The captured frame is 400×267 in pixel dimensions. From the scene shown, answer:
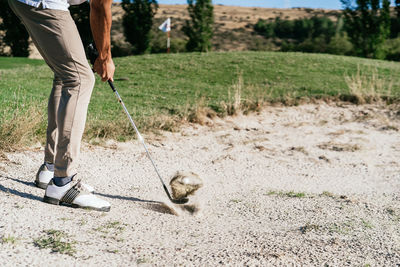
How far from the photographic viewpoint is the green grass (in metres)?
6.41

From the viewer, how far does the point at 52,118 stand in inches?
149

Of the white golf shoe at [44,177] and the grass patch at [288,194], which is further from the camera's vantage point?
the grass patch at [288,194]

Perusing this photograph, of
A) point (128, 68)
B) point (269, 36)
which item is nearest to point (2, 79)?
point (128, 68)

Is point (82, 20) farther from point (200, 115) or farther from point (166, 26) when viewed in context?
point (200, 115)

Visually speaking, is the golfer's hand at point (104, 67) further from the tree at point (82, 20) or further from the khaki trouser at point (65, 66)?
the tree at point (82, 20)

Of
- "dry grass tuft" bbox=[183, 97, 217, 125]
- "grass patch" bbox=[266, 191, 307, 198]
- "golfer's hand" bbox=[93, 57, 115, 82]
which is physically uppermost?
"golfer's hand" bbox=[93, 57, 115, 82]

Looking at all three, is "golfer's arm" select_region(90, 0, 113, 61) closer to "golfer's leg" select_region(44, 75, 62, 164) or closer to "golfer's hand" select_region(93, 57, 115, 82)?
"golfer's hand" select_region(93, 57, 115, 82)

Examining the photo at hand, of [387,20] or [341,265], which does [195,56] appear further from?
[387,20]

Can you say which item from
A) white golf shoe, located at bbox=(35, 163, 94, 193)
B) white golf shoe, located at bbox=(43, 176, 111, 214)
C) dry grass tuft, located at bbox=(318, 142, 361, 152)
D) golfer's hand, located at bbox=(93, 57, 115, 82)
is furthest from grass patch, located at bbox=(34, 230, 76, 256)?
dry grass tuft, located at bbox=(318, 142, 361, 152)

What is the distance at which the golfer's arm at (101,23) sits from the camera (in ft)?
10.7

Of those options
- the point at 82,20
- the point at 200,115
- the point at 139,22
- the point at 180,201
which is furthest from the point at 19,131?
the point at 139,22

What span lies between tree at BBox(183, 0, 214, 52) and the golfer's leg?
87.1 ft

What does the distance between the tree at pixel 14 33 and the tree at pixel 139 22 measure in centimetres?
678

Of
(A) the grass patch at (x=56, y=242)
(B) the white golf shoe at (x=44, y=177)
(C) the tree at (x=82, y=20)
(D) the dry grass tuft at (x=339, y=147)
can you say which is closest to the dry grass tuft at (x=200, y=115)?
(D) the dry grass tuft at (x=339, y=147)
